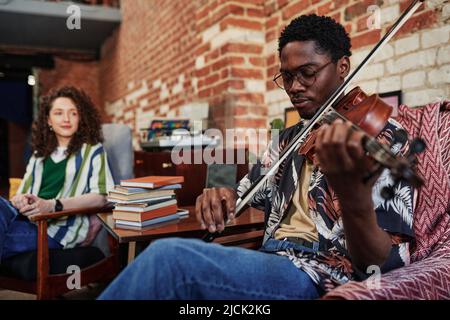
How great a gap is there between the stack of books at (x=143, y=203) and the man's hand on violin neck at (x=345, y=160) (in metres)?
0.84

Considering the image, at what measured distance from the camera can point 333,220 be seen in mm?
1100

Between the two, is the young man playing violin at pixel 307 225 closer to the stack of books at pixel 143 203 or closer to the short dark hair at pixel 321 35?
the short dark hair at pixel 321 35

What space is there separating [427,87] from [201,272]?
1.31 meters

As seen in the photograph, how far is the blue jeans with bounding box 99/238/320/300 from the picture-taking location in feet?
2.75

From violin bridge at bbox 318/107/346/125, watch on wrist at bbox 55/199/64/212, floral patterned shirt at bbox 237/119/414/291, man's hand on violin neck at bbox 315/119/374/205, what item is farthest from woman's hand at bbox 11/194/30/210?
man's hand on violin neck at bbox 315/119/374/205

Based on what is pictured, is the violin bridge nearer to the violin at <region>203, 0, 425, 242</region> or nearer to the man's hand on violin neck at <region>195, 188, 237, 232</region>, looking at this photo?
the violin at <region>203, 0, 425, 242</region>

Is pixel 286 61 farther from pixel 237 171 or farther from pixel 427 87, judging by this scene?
pixel 237 171

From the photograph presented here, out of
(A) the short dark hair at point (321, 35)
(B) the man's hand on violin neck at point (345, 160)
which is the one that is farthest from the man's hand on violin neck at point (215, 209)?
(A) the short dark hair at point (321, 35)

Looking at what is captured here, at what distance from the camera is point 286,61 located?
1301 millimetres

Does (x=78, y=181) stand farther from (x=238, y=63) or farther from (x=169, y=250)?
(x=169, y=250)

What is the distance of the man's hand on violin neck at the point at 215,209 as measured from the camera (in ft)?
3.80

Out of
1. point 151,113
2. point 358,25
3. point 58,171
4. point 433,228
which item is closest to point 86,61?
point 151,113

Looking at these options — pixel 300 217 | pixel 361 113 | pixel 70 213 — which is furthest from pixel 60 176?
pixel 361 113

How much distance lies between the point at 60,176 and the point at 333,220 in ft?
5.03
